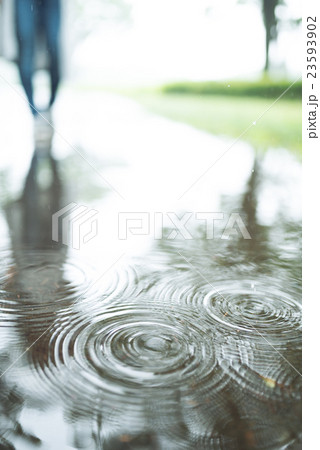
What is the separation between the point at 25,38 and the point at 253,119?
2.29m

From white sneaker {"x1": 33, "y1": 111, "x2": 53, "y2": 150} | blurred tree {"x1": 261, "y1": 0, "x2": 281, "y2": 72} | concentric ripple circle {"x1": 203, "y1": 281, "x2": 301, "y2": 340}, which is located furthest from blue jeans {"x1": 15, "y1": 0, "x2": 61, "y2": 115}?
blurred tree {"x1": 261, "y1": 0, "x2": 281, "y2": 72}

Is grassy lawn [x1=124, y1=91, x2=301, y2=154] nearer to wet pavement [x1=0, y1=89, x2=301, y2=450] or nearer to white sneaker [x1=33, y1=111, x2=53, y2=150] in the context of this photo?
white sneaker [x1=33, y1=111, x2=53, y2=150]

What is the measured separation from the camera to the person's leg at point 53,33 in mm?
3076

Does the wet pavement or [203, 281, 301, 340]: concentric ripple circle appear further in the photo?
[203, 281, 301, 340]: concentric ripple circle

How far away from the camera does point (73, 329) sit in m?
0.88

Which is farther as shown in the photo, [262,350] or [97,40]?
[97,40]

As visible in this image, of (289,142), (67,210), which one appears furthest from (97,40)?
(67,210)

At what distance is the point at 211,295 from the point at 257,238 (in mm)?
443

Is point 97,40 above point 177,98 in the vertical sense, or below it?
above

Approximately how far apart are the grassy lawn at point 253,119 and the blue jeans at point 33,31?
1.26m

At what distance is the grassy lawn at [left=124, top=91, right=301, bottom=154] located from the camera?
11.4 feet

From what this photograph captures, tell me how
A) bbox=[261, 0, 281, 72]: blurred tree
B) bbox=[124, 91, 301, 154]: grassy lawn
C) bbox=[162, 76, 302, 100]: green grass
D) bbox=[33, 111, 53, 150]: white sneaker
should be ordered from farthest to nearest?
bbox=[162, 76, 302, 100]: green grass < bbox=[261, 0, 281, 72]: blurred tree < bbox=[124, 91, 301, 154]: grassy lawn < bbox=[33, 111, 53, 150]: white sneaker

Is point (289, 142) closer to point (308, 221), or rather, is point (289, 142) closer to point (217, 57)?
point (308, 221)

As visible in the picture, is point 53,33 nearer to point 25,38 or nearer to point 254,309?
point 25,38
